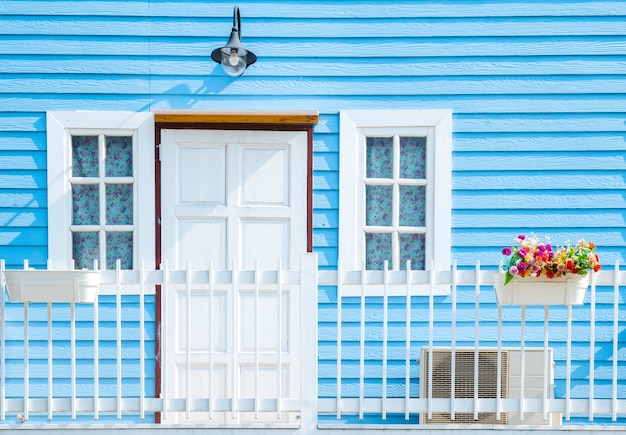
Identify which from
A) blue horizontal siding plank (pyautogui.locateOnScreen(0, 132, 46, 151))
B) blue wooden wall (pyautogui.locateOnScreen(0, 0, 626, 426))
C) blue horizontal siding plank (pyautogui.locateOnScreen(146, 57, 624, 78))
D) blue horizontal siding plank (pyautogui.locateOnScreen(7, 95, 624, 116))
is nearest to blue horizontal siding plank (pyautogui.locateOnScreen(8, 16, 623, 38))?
blue wooden wall (pyautogui.locateOnScreen(0, 0, 626, 426))

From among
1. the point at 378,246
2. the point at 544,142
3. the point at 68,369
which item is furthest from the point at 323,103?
the point at 68,369

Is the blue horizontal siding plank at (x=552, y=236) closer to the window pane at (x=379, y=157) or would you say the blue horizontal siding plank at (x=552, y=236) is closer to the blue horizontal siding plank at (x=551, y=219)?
the blue horizontal siding plank at (x=551, y=219)

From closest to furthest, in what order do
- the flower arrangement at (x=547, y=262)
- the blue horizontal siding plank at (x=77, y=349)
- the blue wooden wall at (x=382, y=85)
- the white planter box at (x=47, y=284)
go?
the flower arrangement at (x=547, y=262)
the white planter box at (x=47, y=284)
the blue horizontal siding plank at (x=77, y=349)
the blue wooden wall at (x=382, y=85)

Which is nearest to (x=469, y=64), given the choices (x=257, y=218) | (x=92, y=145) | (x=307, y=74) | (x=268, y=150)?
(x=307, y=74)

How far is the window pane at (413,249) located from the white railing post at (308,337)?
1290 millimetres

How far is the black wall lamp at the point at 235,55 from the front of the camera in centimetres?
454

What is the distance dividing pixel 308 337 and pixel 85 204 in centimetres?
207

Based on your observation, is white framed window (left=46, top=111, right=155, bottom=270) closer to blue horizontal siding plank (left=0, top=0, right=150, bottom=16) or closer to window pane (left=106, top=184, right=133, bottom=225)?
window pane (left=106, top=184, right=133, bottom=225)

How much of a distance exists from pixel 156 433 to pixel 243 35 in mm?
2698

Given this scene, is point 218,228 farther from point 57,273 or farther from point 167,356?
point 57,273

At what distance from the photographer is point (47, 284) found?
3672 mm

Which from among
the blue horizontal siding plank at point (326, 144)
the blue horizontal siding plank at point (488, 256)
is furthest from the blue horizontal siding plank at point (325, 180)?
the blue horizontal siding plank at point (488, 256)

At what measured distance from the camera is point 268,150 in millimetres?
4828

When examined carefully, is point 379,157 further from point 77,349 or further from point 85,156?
point 77,349
